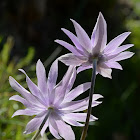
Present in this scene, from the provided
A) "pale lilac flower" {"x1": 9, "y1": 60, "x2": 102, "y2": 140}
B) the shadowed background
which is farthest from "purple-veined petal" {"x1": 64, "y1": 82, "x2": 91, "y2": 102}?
the shadowed background

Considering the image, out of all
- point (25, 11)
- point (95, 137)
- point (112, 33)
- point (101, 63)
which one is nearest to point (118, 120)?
point (95, 137)

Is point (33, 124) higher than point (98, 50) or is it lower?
lower

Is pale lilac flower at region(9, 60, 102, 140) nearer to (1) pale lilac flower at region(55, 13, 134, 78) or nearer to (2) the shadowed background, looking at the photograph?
(1) pale lilac flower at region(55, 13, 134, 78)

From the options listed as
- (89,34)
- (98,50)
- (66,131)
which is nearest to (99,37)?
(98,50)

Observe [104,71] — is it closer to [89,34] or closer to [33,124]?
[33,124]

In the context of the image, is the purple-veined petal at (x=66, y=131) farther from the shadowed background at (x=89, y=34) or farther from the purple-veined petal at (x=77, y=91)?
the shadowed background at (x=89, y=34)

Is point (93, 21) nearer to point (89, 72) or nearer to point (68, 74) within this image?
point (89, 72)

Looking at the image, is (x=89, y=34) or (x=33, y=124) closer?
(x=33, y=124)
